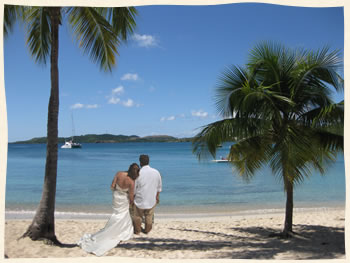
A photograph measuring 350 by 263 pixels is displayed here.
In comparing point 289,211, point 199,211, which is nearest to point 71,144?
point 199,211

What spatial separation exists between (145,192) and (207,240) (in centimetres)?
116

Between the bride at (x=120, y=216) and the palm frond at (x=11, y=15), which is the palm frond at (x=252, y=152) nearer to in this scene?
the bride at (x=120, y=216)

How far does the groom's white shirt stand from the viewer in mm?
4035

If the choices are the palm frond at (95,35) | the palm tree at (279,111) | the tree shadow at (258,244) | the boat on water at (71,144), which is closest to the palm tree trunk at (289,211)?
the palm tree at (279,111)

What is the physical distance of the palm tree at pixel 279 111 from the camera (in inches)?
150

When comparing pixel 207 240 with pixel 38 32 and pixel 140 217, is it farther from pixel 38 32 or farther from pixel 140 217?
pixel 38 32

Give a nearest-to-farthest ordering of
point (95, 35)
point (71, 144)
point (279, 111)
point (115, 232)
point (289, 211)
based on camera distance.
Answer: point (115, 232) → point (279, 111) → point (95, 35) → point (289, 211) → point (71, 144)

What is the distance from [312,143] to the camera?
157 inches

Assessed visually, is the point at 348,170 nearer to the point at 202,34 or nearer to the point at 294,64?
the point at 294,64

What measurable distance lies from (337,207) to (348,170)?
3140mm

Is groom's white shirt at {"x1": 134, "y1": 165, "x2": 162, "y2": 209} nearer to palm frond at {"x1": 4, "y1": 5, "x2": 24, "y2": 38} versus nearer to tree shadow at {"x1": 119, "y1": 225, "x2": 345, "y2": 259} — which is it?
tree shadow at {"x1": 119, "y1": 225, "x2": 345, "y2": 259}

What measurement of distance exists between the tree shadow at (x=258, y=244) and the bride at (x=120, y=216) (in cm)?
16

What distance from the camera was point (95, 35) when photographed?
421 centimetres

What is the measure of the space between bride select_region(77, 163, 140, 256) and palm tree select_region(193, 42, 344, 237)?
3.34ft
